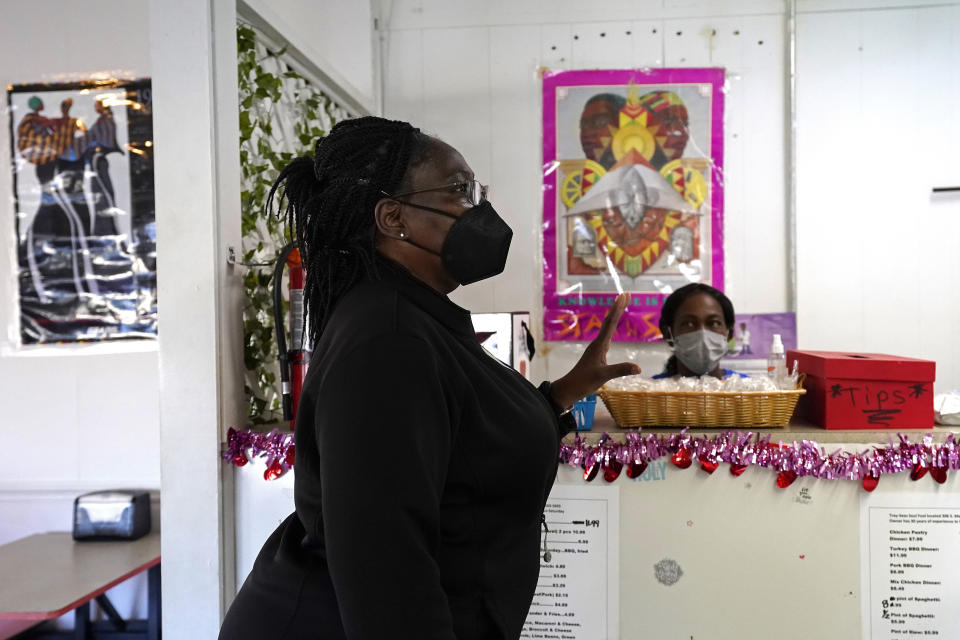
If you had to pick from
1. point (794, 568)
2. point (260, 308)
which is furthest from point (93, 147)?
point (794, 568)

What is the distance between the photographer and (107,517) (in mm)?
2709

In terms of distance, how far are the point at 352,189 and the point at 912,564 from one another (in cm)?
157

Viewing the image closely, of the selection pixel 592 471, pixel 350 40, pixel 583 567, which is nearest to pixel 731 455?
pixel 592 471

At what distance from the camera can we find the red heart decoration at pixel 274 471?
1774 millimetres

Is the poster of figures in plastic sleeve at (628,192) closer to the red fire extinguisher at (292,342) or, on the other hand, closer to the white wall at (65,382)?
the red fire extinguisher at (292,342)

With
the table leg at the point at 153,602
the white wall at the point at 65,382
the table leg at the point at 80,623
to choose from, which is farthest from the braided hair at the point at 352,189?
the table leg at the point at 80,623

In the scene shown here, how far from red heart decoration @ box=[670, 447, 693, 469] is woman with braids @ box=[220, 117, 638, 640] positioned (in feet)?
2.34

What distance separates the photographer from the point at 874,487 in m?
1.70

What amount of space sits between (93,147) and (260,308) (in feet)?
4.97

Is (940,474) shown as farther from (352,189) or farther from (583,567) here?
(352,189)

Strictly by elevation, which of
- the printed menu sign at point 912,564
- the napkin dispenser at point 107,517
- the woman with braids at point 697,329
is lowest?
the napkin dispenser at point 107,517

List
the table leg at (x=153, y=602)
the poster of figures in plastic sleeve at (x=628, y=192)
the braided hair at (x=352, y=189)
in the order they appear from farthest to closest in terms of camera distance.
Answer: the poster of figures in plastic sleeve at (x=628, y=192) < the table leg at (x=153, y=602) < the braided hair at (x=352, y=189)

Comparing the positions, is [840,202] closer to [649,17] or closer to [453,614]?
[649,17]

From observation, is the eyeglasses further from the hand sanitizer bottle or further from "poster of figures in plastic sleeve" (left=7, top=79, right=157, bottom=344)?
"poster of figures in plastic sleeve" (left=7, top=79, right=157, bottom=344)
